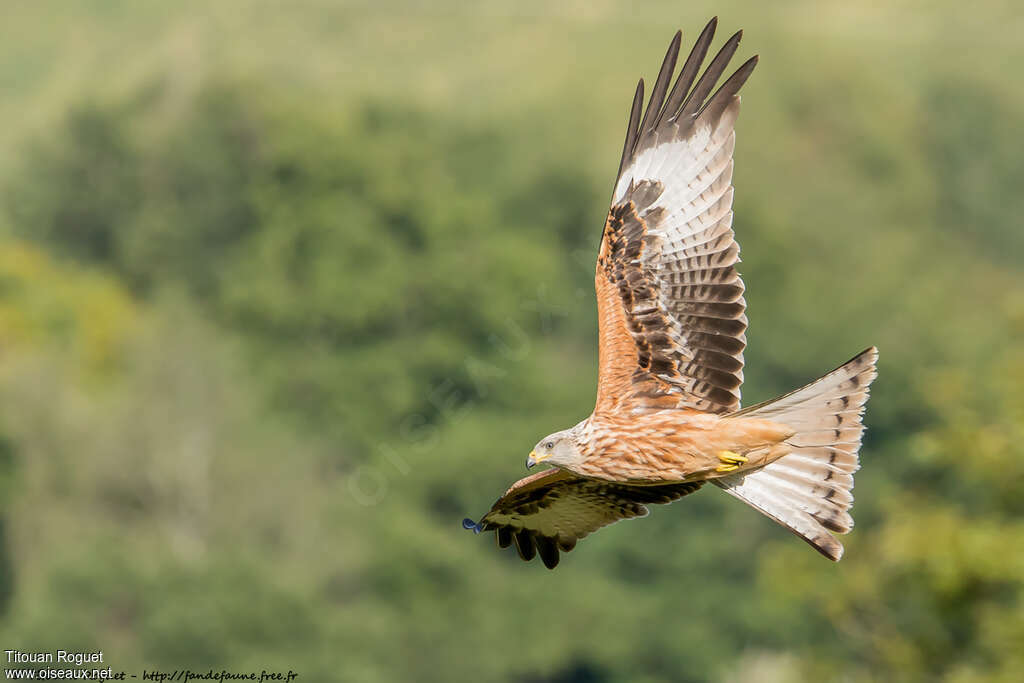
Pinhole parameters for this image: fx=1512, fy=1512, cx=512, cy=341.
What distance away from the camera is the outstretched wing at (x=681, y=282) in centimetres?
828

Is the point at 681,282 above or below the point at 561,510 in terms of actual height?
above

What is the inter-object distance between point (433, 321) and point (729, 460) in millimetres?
37880

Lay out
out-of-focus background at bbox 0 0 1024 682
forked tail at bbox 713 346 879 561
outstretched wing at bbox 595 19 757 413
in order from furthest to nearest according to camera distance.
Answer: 1. out-of-focus background at bbox 0 0 1024 682
2. outstretched wing at bbox 595 19 757 413
3. forked tail at bbox 713 346 879 561

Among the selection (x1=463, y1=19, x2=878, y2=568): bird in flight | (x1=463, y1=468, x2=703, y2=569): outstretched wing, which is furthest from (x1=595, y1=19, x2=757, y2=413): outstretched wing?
(x1=463, y1=468, x2=703, y2=569): outstretched wing

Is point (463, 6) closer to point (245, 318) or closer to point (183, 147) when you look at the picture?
point (183, 147)

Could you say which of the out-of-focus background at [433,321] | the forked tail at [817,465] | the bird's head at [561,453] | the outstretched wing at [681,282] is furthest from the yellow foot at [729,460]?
the out-of-focus background at [433,321]

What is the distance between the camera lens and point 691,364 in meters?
8.34

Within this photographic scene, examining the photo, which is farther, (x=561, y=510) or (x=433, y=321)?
(x=433, y=321)

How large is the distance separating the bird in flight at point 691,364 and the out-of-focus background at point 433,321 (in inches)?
368

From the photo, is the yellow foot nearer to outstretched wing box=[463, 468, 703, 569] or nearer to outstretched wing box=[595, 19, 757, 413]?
outstretched wing box=[595, 19, 757, 413]

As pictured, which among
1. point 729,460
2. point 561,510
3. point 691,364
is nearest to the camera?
point 729,460

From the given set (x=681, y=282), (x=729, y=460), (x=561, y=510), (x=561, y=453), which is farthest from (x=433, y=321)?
(x=729, y=460)

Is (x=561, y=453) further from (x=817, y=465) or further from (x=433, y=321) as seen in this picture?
(x=433, y=321)

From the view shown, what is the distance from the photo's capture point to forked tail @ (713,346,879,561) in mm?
8125
